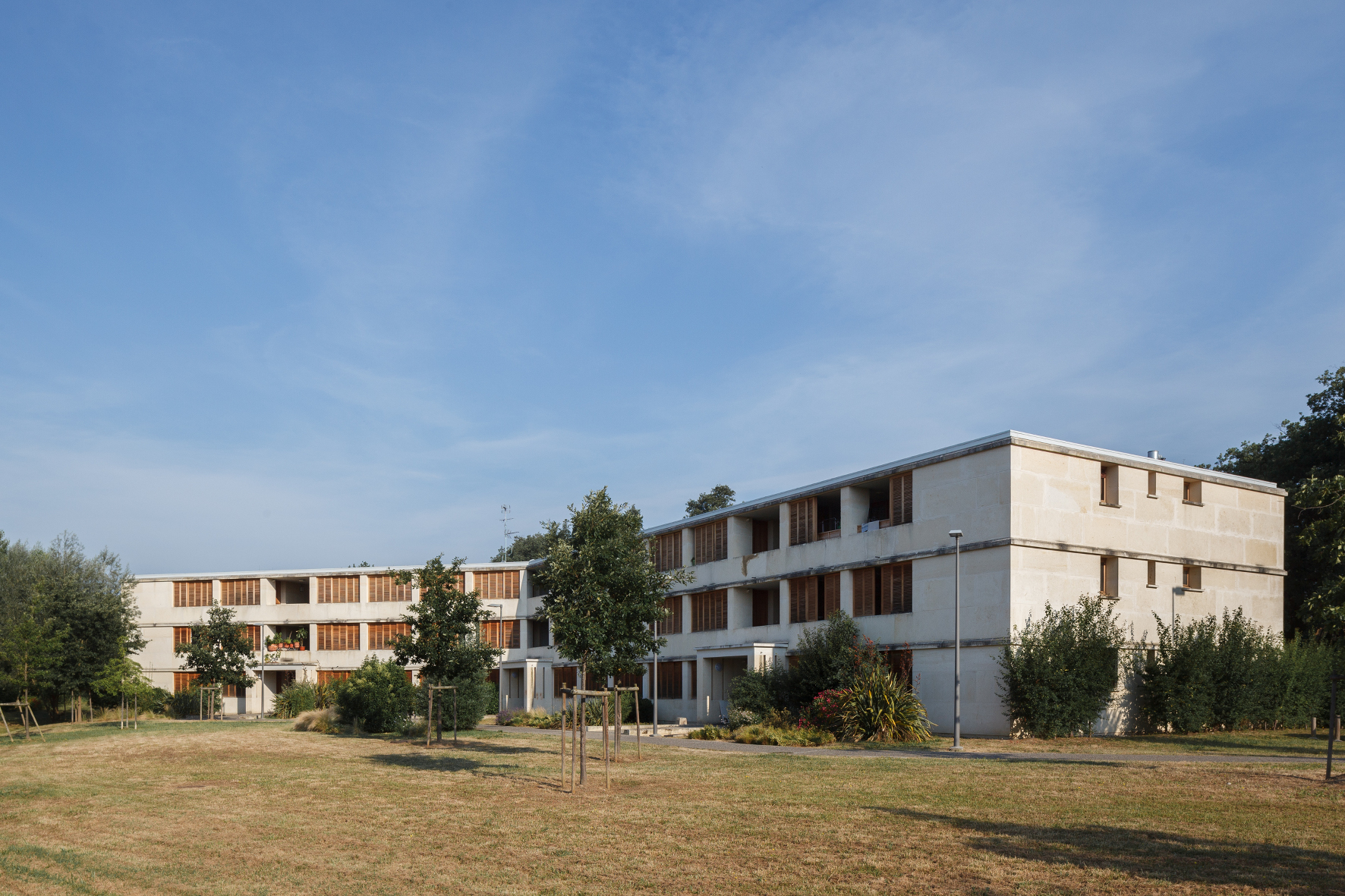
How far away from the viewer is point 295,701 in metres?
56.4

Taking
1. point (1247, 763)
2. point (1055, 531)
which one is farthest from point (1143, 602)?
point (1247, 763)

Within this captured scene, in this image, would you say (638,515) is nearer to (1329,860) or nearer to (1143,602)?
(1329,860)

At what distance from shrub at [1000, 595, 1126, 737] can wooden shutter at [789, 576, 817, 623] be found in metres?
11.4

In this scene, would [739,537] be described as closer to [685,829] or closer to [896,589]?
[896,589]

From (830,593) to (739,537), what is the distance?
7.78 m

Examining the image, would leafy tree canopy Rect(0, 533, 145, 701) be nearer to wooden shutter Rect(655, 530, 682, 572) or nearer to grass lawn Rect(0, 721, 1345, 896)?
grass lawn Rect(0, 721, 1345, 896)

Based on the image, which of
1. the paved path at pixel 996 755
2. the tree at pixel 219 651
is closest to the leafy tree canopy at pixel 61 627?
the tree at pixel 219 651

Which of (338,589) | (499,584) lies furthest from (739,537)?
(338,589)

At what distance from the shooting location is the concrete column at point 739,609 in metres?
50.0

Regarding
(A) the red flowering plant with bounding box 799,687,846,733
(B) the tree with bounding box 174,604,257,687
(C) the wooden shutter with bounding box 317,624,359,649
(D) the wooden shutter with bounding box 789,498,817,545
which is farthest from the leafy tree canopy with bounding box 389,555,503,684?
(C) the wooden shutter with bounding box 317,624,359,649

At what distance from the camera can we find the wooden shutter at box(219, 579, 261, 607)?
71938 millimetres

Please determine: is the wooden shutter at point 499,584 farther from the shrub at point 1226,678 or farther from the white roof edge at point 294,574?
the shrub at point 1226,678

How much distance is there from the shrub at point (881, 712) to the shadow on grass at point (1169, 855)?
1922cm

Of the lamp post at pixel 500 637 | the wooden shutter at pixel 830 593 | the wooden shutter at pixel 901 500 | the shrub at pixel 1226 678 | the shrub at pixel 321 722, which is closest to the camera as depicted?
the shrub at pixel 1226 678
